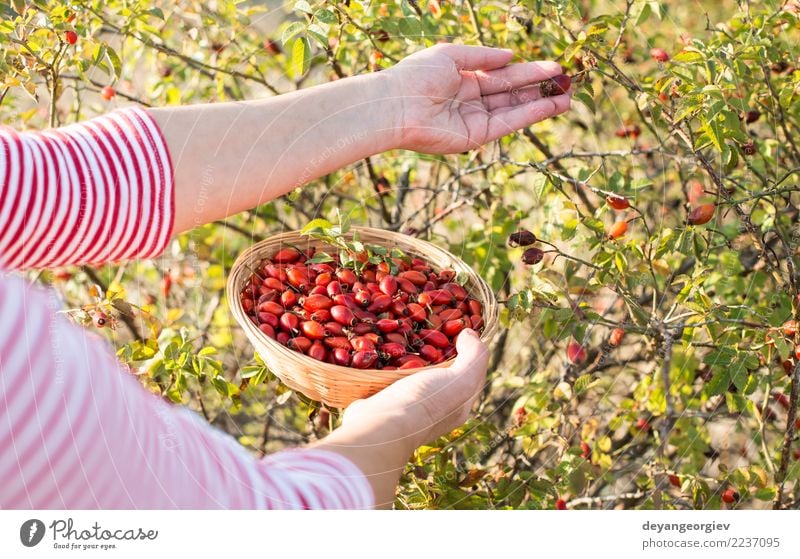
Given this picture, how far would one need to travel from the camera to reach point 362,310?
102 cm

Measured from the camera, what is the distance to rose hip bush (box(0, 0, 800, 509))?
3.20 ft

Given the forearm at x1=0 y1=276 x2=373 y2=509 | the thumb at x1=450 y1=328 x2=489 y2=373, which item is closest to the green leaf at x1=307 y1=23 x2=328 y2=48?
the thumb at x1=450 y1=328 x2=489 y2=373

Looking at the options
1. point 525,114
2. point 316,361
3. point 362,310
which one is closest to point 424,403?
point 316,361

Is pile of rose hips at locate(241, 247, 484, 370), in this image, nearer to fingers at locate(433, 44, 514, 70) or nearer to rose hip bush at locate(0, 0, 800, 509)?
rose hip bush at locate(0, 0, 800, 509)

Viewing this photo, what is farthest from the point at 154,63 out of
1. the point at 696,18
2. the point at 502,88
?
the point at 696,18

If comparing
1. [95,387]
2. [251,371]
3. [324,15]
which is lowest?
[251,371]

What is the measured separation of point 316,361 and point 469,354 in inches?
6.8

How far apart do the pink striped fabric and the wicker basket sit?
0.51ft

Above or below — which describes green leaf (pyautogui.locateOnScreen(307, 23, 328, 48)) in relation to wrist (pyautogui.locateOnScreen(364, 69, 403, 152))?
above

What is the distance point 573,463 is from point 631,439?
35cm

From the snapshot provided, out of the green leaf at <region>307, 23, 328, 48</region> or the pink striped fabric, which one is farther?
the green leaf at <region>307, 23, 328, 48</region>
